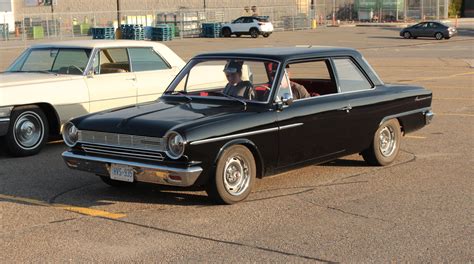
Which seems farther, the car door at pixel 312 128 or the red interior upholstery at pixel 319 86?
the red interior upholstery at pixel 319 86

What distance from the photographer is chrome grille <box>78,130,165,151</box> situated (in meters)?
6.19

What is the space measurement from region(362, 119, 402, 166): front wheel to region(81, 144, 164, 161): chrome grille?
2975 millimetres

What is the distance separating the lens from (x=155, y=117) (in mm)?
6535

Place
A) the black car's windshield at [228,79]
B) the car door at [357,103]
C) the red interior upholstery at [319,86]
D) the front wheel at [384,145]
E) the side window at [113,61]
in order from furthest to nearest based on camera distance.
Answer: the side window at [113,61]
the front wheel at [384,145]
the red interior upholstery at [319,86]
the car door at [357,103]
the black car's windshield at [228,79]

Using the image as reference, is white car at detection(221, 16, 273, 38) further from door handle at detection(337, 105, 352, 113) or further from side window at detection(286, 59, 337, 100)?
door handle at detection(337, 105, 352, 113)

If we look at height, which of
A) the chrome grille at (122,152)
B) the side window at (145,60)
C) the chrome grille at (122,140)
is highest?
the side window at (145,60)

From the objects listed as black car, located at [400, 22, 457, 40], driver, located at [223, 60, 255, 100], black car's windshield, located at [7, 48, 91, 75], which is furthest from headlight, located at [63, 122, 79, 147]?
black car, located at [400, 22, 457, 40]

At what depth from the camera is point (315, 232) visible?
5.62 m

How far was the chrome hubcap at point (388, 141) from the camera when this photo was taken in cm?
830

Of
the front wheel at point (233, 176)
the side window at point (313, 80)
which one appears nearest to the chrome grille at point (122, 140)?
the front wheel at point (233, 176)

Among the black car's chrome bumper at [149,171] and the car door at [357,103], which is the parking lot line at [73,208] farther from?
the car door at [357,103]

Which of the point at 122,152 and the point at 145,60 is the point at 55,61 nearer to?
the point at 145,60

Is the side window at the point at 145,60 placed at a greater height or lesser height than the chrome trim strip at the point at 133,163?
greater

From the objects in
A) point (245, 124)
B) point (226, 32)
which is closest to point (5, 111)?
point (245, 124)
